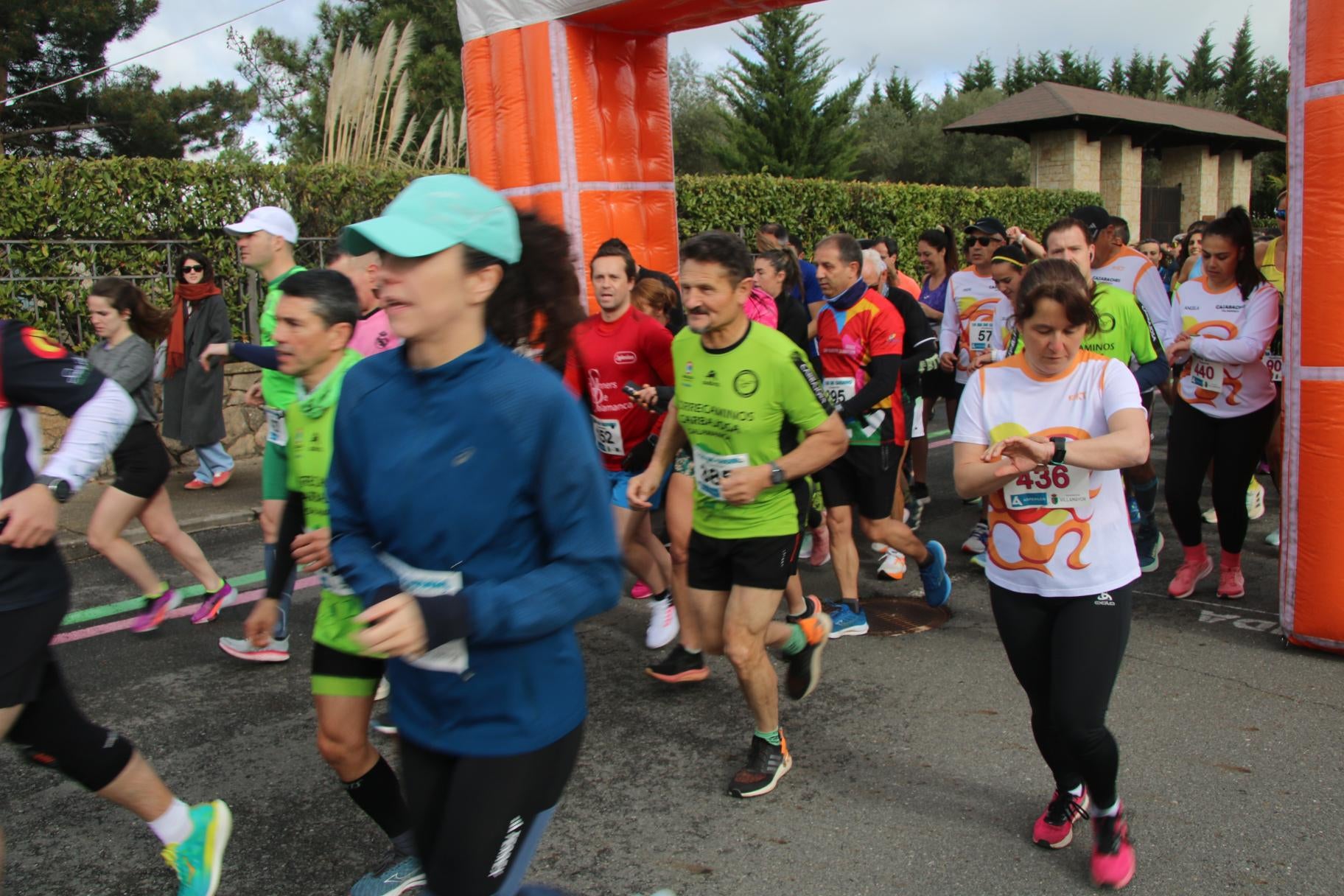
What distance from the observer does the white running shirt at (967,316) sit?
285 inches

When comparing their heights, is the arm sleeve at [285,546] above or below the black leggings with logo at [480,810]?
above

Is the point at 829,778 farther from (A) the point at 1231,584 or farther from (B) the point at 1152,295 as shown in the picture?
(B) the point at 1152,295

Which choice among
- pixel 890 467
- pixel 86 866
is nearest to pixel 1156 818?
pixel 890 467

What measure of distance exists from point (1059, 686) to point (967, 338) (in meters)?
Answer: 4.67

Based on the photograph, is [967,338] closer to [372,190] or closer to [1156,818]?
[1156,818]

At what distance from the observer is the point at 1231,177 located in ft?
102

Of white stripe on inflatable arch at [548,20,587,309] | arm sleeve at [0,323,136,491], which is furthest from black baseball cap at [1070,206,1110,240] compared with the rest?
arm sleeve at [0,323,136,491]

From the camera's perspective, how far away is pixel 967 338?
24.4 feet

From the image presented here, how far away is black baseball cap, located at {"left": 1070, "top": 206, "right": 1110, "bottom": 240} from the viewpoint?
6031 millimetres

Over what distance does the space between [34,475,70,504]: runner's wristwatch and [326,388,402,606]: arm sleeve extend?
1.08 m

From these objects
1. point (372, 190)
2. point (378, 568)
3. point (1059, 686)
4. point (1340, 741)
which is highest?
point (372, 190)

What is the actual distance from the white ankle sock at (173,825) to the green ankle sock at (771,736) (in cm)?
182

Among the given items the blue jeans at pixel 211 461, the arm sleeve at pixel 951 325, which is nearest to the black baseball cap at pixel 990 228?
the arm sleeve at pixel 951 325

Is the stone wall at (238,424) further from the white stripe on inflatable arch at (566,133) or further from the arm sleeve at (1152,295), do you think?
the arm sleeve at (1152,295)
